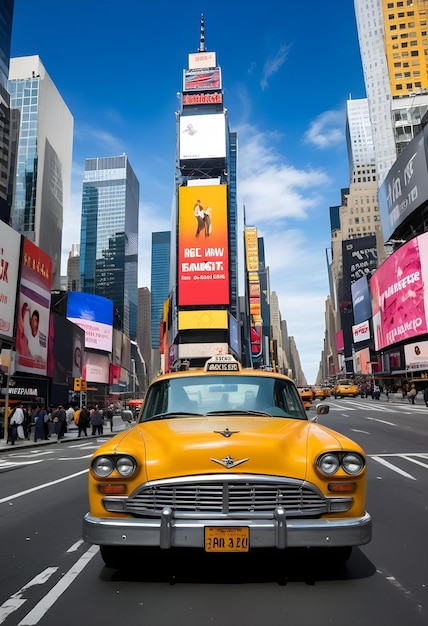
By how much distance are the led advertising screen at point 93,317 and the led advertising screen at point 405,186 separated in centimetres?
5868

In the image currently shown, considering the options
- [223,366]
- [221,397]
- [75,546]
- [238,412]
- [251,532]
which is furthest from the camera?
[223,366]

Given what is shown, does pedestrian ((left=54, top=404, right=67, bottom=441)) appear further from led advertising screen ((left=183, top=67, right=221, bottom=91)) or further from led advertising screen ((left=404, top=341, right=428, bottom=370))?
led advertising screen ((left=183, top=67, right=221, bottom=91))

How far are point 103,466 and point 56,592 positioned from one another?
103 centimetres

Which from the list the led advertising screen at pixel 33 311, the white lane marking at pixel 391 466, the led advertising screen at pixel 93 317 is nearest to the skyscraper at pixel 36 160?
the led advertising screen at pixel 93 317

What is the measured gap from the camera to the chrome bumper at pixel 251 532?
3393 millimetres

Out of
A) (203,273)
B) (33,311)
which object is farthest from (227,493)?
(203,273)

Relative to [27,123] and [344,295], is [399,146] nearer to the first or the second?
[344,295]

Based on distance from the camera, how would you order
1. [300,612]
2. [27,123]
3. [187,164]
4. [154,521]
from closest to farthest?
[300,612], [154,521], [187,164], [27,123]

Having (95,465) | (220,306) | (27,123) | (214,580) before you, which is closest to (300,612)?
(214,580)

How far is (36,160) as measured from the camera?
140m

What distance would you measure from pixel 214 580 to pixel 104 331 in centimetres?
10242

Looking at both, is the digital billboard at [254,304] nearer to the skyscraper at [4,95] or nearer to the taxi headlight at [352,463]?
the skyscraper at [4,95]

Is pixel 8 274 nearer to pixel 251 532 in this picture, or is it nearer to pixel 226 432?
pixel 226 432

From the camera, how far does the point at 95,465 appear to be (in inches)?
151
